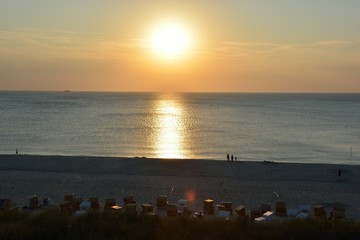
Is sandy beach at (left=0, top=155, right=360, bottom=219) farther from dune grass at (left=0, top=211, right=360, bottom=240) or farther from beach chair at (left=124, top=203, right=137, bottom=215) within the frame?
dune grass at (left=0, top=211, right=360, bottom=240)

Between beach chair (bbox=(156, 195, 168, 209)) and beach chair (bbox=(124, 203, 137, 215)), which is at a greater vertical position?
beach chair (bbox=(124, 203, 137, 215))

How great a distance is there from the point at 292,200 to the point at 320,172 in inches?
326

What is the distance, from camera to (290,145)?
53.5m

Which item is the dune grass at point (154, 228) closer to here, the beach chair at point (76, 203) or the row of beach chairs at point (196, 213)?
the row of beach chairs at point (196, 213)

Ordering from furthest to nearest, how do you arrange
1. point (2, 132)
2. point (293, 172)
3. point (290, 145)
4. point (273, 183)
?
point (2, 132) < point (290, 145) < point (293, 172) < point (273, 183)

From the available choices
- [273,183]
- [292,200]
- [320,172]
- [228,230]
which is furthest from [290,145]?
[228,230]

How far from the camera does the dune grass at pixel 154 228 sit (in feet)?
30.9

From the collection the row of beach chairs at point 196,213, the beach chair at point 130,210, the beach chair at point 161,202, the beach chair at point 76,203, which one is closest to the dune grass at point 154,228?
the beach chair at point 130,210

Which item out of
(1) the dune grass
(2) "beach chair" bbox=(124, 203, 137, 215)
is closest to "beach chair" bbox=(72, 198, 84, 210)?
(2) "beach chair" bbox=(124, 203, 137, 215)

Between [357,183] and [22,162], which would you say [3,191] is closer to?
[22,162]

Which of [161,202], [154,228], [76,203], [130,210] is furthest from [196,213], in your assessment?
[154,228]

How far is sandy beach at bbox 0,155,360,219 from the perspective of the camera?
70.1 ft

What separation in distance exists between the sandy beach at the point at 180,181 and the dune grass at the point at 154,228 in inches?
340

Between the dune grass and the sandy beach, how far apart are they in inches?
340
